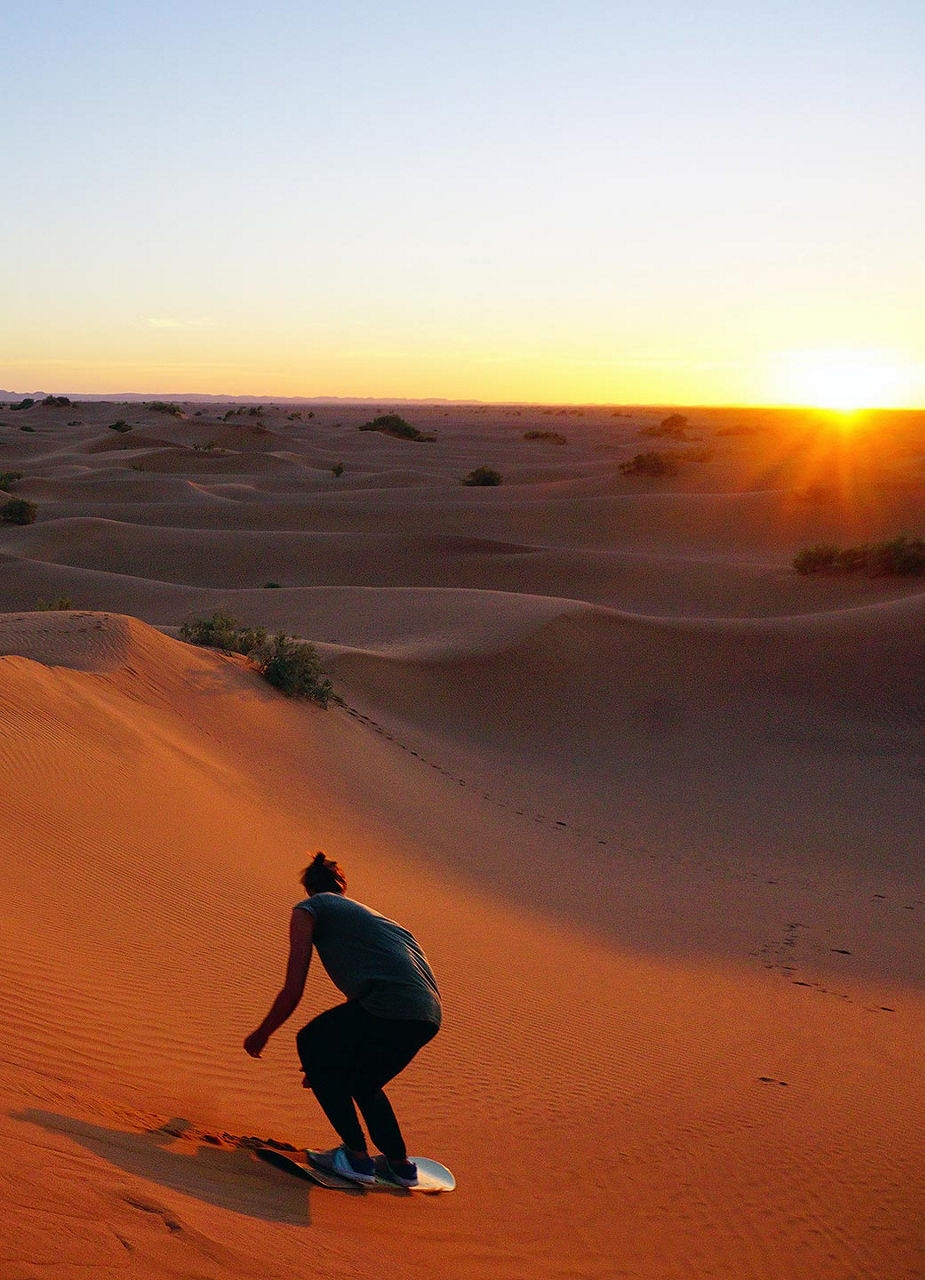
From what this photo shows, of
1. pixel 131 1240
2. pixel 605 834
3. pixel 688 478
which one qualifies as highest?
pixel 688 478

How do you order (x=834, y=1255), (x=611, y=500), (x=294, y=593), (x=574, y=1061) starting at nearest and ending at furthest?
(x=834, y=1255) < (x=574, y=1061) < (x=294, y=593) < (x=611, y=500)

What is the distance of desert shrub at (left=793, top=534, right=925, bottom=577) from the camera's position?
1045 inches

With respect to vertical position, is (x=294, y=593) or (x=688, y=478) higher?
(x=688, y=478)

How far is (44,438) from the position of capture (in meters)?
67.2

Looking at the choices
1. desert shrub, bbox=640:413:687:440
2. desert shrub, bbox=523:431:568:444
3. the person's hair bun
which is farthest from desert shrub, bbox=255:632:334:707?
desert shrub, bbox=640:413:687:440

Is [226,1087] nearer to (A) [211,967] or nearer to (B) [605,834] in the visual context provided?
(A) [211,967]

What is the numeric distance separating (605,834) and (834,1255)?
813cm

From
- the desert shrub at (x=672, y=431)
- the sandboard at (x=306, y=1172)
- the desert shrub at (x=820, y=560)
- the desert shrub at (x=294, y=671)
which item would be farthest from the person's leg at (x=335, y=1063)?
the desert shrub at (x=672, y=431)

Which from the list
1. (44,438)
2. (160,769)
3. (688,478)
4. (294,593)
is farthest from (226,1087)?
(44,438)

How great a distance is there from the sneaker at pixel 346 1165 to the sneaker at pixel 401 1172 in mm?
75

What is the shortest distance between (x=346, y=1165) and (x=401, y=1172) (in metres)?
0.26

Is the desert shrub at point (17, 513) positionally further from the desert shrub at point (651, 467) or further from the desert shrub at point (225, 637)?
the desert shrub at point (651, 467)

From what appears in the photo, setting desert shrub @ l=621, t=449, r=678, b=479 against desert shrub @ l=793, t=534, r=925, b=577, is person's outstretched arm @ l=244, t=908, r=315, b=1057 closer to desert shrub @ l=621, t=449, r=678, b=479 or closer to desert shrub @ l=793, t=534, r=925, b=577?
desert shrub @ l=793, t=534, r=925, b=577

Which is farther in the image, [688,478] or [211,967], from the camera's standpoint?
[688,478]
